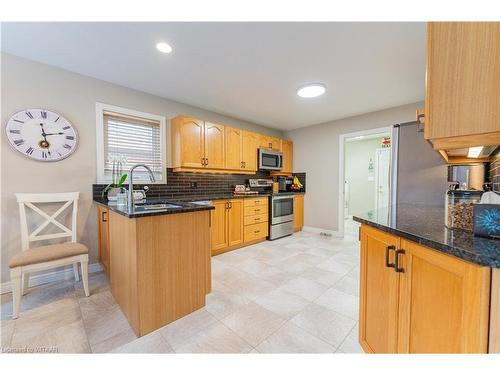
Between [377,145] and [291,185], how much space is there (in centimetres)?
282

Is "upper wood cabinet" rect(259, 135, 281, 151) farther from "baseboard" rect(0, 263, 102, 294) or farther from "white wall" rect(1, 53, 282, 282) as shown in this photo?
"baseboard" rect(0, 263, 102, 294)

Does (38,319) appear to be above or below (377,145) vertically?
below

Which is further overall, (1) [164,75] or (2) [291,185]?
(2) [291,185]

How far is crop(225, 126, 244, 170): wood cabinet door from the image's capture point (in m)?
3.60

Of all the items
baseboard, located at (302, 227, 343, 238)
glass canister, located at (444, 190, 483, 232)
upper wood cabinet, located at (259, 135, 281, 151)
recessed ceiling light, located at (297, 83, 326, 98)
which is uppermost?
recessed ceiling light, located at (297, 83, 326, 98)

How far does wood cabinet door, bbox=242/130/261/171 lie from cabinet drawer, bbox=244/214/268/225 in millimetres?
955

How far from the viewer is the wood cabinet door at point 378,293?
98cm

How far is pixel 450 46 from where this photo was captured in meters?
0.79

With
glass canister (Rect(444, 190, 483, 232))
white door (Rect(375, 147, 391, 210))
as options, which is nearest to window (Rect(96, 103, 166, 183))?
glass canister (Rect(444, 190, 483, 232))

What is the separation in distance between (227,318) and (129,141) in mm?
2557

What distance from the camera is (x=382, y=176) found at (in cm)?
523

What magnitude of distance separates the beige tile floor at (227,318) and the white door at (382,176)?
3489mm
